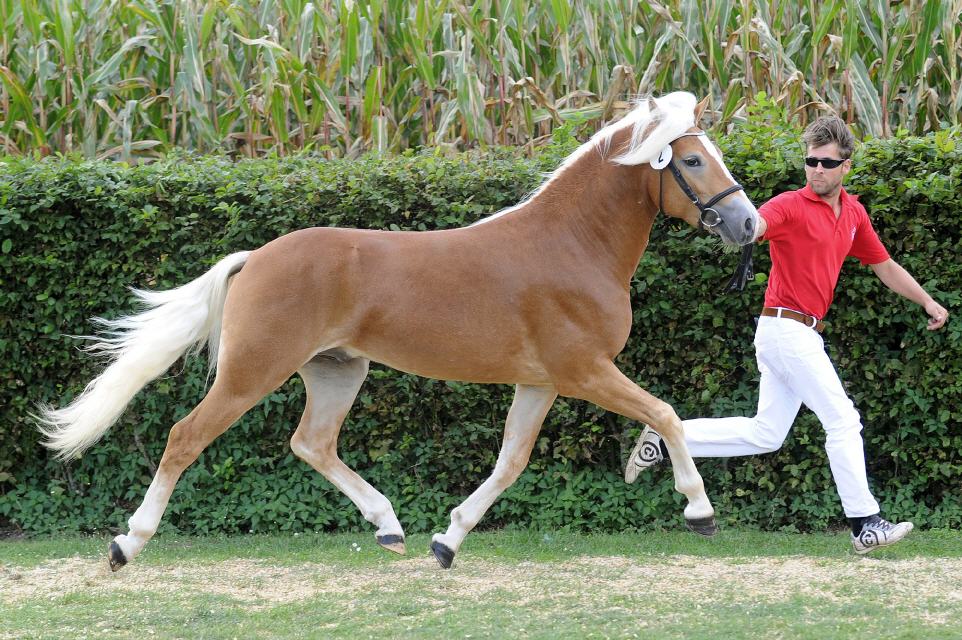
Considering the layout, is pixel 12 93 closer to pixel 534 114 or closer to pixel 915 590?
pixel 534 114

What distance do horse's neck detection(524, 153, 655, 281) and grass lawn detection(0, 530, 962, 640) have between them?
1442 mm

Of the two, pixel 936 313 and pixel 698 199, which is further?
pixel 936 313

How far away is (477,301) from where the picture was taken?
463 centimetres

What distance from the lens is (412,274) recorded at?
4.65 metres

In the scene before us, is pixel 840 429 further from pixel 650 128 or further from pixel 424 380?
pixel 424 380

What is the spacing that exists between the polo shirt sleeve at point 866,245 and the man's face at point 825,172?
24 centimetres

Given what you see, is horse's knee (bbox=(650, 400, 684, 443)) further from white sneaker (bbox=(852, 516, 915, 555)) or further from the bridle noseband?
white sneaker (bbox=(852, 516, 915, 555))

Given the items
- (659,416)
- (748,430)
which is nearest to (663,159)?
(659,416)

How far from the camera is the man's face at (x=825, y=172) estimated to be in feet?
15.2

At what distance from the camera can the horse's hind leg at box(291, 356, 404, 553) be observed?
5047 mm

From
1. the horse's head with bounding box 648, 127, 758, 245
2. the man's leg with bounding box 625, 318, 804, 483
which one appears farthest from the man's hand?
the horse's head with bounding box 648, 127, 758, 245

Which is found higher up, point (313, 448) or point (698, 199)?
point (698, 199)

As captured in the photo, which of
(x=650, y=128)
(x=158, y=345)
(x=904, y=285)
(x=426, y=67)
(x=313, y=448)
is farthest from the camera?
(x=426, y=67)

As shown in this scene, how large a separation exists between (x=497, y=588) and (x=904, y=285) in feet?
7.70
